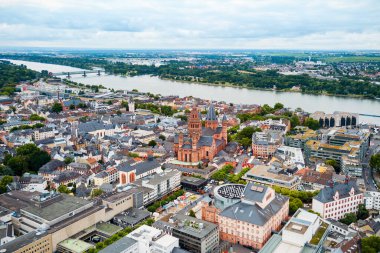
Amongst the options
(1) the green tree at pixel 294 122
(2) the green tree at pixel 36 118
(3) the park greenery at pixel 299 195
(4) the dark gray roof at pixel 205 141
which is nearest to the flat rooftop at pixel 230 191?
(3) the park greenery at pixel 299 195

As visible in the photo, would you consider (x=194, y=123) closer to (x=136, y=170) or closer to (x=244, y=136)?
(x=136, y=170)

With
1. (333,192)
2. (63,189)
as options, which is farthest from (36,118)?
(333,192)

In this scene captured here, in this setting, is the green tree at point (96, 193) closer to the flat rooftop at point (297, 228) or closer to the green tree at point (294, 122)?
the flat rooftop at point (297, 228)

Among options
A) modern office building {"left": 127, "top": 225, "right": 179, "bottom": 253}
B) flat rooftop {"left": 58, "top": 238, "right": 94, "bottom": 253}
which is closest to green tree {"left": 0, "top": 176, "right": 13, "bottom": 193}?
flat rooftop {"left": 58, "top": 238, "right": 94, "bottom": 253}

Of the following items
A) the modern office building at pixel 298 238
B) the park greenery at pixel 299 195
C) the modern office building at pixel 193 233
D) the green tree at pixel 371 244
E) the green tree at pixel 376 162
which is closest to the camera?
the modern office building at pixel 298 238

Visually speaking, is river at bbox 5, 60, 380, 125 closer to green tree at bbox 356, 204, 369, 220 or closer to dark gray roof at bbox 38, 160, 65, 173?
green tree at bbox 356, 204, 369, 220

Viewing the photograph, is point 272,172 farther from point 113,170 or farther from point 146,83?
point 146,83
